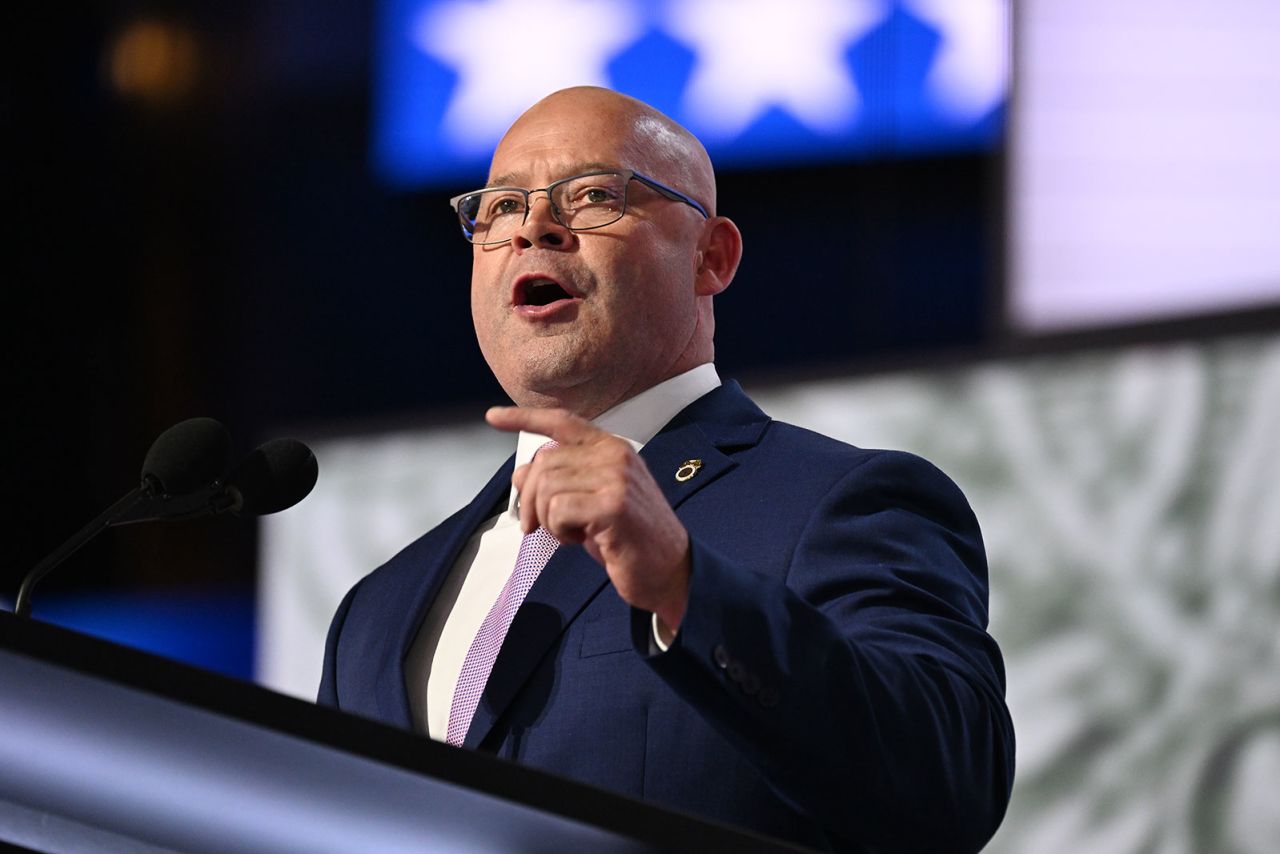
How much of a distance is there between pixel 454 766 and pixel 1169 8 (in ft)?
10.6

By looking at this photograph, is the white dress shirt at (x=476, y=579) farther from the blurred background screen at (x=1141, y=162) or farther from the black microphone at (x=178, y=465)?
the blurred background screen at (x=1141, y=162)

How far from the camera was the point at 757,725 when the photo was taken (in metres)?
1.37

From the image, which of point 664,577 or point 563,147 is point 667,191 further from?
point 664,577

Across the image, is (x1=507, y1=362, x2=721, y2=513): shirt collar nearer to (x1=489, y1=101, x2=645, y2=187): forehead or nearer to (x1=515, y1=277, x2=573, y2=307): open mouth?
(x1=515, y1=277, x2=573, y2=307): open mouth

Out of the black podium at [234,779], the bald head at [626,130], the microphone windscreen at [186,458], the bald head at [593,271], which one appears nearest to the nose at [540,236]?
the bald head at [593,271]

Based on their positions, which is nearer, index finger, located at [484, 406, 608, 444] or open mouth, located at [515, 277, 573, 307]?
index finger, located at [484, 406, 608, 444]

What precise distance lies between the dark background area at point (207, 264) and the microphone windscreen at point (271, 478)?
2.42 m

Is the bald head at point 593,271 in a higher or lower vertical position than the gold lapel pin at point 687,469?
higher

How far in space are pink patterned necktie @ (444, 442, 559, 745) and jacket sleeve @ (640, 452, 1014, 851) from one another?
27 centimetres

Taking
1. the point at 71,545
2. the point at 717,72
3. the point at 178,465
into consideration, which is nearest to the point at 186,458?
the point at 178,465

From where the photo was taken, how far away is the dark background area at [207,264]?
445 centimetres

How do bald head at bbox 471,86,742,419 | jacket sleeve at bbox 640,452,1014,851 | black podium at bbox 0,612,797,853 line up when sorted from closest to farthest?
black podium at bbox 0,612,797,853, jacket sleeve at bbox 640,452,1014,851, bald head at bbox 471,86,742,419

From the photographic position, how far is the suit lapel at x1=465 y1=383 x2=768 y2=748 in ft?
5.63

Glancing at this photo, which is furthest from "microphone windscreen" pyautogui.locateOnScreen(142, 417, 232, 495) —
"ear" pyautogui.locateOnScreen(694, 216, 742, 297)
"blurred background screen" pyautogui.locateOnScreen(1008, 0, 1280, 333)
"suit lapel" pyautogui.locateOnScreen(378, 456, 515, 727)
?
"blurred background screen" pyautogui.locateOnScreen(1008, 0, 1280, 333)
